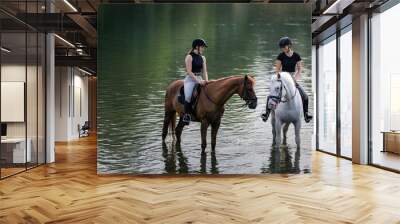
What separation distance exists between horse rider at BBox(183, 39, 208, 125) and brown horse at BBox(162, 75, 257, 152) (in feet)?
0.35

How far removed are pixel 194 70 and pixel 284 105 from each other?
1.80 metres

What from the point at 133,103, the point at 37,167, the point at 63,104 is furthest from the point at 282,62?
the point at 63,104

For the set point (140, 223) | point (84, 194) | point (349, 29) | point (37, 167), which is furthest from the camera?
point (349, 29)

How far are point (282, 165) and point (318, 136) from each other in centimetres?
561

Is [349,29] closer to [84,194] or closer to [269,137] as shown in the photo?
[269,137]

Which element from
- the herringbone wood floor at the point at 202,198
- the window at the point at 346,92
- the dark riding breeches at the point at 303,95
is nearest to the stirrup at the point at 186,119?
the herringbone wood floor at the point at 202,198

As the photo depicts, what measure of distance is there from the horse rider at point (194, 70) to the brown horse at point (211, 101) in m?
0.11

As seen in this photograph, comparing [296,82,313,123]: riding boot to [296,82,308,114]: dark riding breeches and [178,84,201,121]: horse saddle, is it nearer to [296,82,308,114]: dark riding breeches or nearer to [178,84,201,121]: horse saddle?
[296,82,308,114]: dark riding breeches

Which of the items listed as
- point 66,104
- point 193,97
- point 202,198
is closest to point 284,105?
point 193,97

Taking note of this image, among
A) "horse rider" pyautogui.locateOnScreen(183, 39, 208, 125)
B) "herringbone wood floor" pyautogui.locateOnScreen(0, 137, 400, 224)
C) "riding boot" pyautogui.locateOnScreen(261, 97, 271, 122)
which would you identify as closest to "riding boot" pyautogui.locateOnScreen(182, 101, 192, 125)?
"horse rider" pyautogui.locateOnScreen(183, 39, 208, 125)

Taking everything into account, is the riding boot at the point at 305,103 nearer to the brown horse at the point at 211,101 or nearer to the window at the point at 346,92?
the brown horse at the point at 211,101

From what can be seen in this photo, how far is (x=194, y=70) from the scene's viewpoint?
25.2ft

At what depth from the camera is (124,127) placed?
761 centimetres

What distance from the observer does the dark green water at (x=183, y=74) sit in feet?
25.0
